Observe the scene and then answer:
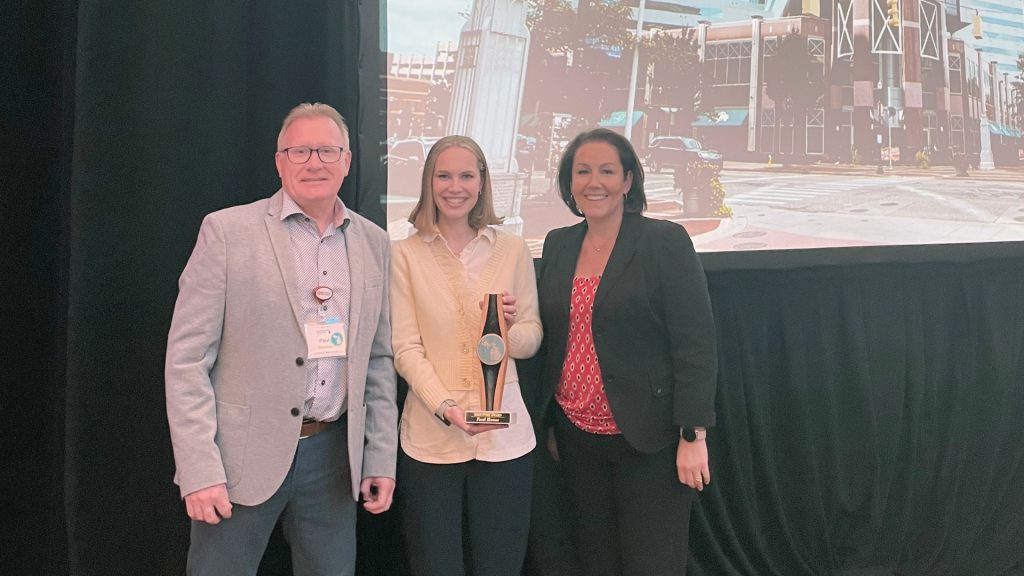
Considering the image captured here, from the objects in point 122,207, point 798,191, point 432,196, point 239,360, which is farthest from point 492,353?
point 798,191

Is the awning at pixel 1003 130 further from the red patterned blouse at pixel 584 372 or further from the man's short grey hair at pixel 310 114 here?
the man's short grey hair at pixel 310 114

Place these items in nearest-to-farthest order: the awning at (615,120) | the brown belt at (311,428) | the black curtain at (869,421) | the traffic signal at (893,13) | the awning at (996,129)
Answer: the brown belt at (311,428), the awning at (615,120), the black curtain at (869,421), the traffic signal at (893,13), the awning at (996,129)

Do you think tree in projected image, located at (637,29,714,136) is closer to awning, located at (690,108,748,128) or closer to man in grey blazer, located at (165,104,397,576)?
awning, located at (690,108,748,128)

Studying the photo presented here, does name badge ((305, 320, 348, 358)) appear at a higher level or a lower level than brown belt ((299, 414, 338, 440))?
higher

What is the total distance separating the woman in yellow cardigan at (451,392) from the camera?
1431 millimetres

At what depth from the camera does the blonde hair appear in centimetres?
149

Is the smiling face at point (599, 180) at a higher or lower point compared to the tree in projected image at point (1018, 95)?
lower

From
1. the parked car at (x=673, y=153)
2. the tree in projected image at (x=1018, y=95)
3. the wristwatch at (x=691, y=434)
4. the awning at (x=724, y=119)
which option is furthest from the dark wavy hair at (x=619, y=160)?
the tree in projected image at (x=1018, y=95)

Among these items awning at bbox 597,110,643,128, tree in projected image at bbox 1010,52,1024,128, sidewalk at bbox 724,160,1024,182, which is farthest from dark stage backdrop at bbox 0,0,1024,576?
tree in projected image at bbox 1010,52,1024,128

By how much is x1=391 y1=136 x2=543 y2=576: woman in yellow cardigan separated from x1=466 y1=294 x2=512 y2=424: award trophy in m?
0.03

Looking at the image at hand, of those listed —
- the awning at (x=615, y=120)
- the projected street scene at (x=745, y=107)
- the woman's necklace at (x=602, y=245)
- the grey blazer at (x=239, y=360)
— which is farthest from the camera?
the awning at (x=615, y=120)

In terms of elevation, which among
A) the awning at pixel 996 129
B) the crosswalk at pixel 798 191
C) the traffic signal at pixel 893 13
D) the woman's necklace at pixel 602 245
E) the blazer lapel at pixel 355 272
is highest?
the traffic signal at pixel 893 13

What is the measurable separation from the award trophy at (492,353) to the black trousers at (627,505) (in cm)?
30

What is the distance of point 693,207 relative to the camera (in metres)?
2.38
